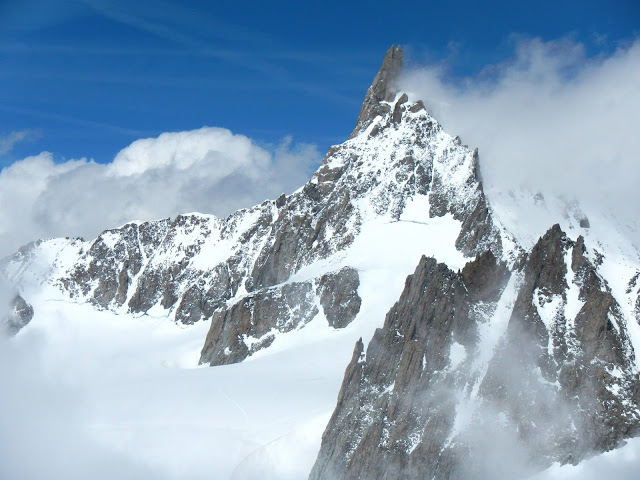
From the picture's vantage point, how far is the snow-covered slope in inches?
2606

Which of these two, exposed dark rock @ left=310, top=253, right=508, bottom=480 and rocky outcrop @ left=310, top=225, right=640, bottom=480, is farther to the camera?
exposed dark rock @ left=310, top=253, right=508, bottom=480

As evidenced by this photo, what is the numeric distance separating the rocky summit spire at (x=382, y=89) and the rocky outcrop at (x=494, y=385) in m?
102

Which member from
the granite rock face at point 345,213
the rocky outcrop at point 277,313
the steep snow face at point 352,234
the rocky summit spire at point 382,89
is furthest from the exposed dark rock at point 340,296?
the rocky summit spire at point 382,89

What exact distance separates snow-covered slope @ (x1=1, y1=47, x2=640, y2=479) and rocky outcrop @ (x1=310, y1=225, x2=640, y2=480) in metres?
0.17

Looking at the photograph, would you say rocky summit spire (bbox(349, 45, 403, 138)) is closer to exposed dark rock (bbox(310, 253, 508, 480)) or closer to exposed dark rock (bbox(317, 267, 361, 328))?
exposed dark rock (bbox(317, 267, 361, 328))

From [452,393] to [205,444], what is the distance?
33288mm

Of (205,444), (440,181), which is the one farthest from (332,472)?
(440,181)

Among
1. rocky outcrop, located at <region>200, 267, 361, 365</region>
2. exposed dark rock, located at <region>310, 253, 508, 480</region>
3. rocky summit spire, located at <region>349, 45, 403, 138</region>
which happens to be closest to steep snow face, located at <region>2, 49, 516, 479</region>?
rocky outcrop, located at <region>200, 267, 361, 365</region>

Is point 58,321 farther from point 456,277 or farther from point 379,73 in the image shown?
point 456,277

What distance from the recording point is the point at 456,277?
255 ft

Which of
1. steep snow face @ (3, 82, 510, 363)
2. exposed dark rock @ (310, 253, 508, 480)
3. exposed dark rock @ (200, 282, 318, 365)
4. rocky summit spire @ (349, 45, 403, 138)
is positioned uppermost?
rocky summit spire @ (349, 45, 403, 138)

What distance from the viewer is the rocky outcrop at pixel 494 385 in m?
64.5

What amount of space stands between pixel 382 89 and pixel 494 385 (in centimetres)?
11772

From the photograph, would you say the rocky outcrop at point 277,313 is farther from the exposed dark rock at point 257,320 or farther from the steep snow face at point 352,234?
the steep snow face at point 352,234
